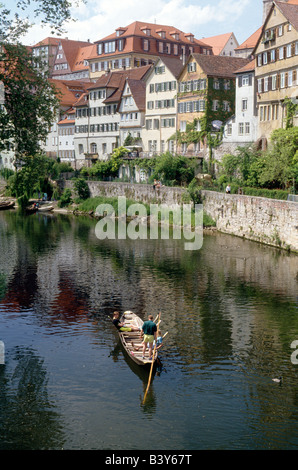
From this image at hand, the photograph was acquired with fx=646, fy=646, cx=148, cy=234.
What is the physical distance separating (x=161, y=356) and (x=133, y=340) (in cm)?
157

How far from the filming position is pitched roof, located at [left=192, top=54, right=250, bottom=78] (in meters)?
79.1

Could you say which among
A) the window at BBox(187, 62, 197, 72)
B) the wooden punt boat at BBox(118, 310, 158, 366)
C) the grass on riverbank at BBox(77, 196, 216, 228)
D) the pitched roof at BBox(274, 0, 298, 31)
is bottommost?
the wooden punt boat at BBox(118, 310, 158, 366)

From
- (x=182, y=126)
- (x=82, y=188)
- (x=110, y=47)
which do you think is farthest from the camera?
(x=110, y=47)

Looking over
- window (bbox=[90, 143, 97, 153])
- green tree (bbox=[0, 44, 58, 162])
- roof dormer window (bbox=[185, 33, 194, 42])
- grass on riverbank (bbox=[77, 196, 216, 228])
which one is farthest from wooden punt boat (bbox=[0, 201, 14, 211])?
green tree (bbox=[0, 44, 58, 162])

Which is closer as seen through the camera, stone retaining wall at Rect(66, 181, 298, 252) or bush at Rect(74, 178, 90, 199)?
stone retaining wall at Rect(66, 181, 298, 252)

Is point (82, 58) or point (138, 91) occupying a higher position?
point (82, 58)

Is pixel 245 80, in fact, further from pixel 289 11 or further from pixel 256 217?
pixel 256 217

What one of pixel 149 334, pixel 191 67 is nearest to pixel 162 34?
pixel 191 67

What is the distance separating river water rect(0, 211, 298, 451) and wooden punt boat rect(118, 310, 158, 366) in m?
0.47

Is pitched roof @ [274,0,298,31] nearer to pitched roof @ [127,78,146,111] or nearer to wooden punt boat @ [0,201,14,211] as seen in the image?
pitched roof @ [127,78,146,111]

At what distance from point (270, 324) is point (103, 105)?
7721 centimetres

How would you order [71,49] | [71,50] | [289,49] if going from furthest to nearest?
[71,49]
[71,50]
[289,49]

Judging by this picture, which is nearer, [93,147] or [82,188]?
[82,188]

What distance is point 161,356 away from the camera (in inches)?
999
